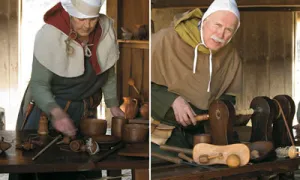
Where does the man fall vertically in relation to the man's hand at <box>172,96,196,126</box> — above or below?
above

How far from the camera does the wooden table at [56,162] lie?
1.28m

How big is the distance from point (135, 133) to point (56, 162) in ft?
0.83

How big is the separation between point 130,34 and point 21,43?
32 cm

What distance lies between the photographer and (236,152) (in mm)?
1309

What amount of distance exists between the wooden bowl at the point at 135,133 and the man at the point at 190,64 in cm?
7

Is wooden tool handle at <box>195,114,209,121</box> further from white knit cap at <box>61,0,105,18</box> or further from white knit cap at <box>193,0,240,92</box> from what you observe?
white knit cap at <box>61,0,105,18</box>

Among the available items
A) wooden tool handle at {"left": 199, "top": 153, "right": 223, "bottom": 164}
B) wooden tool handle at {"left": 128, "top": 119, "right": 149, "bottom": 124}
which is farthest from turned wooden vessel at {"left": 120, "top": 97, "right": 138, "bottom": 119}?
wooden tool handle at {"left": 199, "top": 153, "right": 223, "bottom": 164}

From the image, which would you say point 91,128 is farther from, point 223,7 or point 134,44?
point 223,7

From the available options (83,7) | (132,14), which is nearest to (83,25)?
(83,7)

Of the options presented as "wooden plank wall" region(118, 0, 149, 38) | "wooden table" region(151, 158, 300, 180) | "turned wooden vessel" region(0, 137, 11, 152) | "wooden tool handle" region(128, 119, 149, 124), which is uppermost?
"wooden plank wall" region(118, 0, 149, 38)

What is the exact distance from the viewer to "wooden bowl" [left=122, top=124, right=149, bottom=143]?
4.66 ft

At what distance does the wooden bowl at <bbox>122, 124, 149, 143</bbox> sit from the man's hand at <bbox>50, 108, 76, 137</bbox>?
0.51 feet

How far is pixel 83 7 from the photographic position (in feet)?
4.48

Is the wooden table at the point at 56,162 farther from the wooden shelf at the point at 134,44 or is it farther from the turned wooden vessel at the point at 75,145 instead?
the wooden shelf at the point at 134,44
